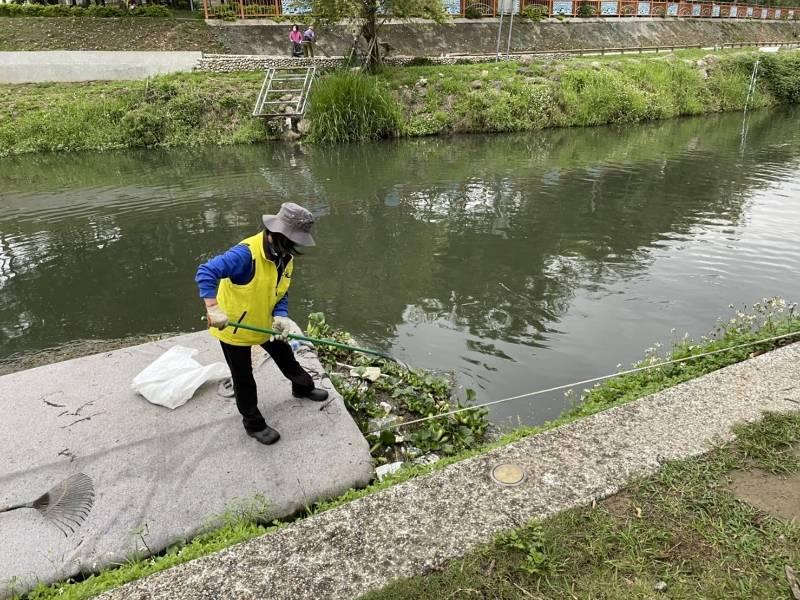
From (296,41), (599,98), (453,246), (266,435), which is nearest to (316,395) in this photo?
(266,435)

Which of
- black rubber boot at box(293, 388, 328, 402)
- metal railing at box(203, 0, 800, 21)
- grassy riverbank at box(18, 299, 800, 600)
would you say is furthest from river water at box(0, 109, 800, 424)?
metal railing at box(203, 0, 800, 21)

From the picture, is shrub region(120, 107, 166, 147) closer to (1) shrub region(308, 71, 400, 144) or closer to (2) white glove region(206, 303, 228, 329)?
(1) shrub region(308, 71, 400, 144)

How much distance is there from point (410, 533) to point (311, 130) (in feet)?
55.4

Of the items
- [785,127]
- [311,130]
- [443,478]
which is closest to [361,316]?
[443,478]

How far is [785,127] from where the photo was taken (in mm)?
19891

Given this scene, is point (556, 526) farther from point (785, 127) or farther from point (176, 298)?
point (785, 127)

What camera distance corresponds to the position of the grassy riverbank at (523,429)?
2752 millimetres

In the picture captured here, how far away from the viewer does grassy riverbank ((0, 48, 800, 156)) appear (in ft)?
57.8

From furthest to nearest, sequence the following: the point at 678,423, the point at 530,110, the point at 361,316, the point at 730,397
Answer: the point at 530,110
the point at 361,316
the point at 730,397
the point at 678,423

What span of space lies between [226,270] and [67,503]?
67.5 inches

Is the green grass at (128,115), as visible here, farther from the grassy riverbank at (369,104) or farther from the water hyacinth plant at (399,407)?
the water hyacinth plant at (399,407)

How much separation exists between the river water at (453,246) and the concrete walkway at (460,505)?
1455 millimetres

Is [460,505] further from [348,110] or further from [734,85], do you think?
[734,85]

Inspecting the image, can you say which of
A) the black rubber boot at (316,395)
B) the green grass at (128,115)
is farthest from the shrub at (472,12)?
the black rubber boot at (316,395)
